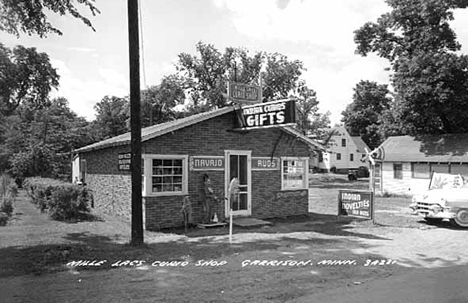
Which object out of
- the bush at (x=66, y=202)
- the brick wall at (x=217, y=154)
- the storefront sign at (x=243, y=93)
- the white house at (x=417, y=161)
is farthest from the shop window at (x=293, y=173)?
the white house at (x=417, y=161)

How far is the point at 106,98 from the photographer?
68438 mm

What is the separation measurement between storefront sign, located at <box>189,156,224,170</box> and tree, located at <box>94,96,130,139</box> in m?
41.1

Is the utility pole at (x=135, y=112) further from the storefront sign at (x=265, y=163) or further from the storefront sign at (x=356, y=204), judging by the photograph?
the storefront sign at (x=356, y=204)

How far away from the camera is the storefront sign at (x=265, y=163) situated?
15664 mm

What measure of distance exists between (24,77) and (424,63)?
25.7 meters

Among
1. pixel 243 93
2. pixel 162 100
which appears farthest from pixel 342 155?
pixel 243 93

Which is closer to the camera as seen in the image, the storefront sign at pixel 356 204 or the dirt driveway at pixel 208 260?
the dirt driveway at pixel 208 260

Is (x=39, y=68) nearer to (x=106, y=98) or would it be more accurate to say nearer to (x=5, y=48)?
(x=5, y=48)

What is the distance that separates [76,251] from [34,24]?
216 inches

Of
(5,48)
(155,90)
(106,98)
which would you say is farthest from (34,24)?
(106,98)

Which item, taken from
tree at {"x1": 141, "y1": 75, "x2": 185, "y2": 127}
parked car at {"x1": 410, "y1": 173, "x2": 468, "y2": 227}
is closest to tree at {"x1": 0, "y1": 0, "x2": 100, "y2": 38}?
parked car at {"x1": 410, "y1": 173, "x2": 468, "y2": 227}

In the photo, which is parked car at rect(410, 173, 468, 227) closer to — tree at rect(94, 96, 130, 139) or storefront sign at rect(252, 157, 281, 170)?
storefront sign at rect(252, 157, 281, 170)

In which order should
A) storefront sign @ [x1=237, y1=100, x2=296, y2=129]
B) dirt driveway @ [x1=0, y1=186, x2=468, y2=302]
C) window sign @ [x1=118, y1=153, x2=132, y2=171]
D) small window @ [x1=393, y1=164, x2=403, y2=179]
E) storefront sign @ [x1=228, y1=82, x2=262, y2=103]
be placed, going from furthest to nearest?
small window @ [x1=393, y1=164, x2=403, y2=179] → storefront sign @ [x1=228, y1=82, x2=262, y2=103] → storefront sign @ [x1=237, y1=100, x2=296, y2=129] → window sign @ [x1=118, y1=153, x2=132, y2=171] → dirt driveway @ [x1=0, y1=186, x2=468, y2=302]

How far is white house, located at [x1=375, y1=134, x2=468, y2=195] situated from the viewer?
26406 millimetres
